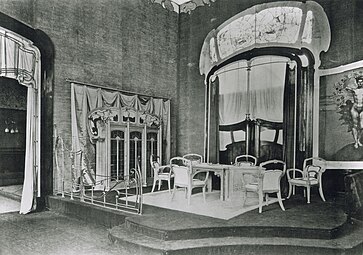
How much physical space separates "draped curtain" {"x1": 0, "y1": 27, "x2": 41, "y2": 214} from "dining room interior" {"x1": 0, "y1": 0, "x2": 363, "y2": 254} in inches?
0.8

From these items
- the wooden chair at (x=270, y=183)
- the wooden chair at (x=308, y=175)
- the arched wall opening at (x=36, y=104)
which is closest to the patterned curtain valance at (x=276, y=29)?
the wooden chair at (x=308, y=175)

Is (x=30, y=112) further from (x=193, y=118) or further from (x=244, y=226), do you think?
(x=244, y=226)

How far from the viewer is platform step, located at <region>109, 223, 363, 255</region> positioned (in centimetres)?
339

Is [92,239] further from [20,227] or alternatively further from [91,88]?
[91,88]

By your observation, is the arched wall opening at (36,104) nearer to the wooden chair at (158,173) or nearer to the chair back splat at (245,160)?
the wooden chair at (158,173)

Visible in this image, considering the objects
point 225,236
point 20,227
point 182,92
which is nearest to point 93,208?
point 20,227

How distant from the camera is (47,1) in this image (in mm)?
5246

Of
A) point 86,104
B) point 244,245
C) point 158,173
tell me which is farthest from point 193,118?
point 244,245

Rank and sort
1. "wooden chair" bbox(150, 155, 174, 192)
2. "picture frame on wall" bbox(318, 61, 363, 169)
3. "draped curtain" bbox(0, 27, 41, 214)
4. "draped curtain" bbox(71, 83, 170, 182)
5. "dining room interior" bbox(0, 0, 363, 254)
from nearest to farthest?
"picture frame on wall" bbox(318, 61, 363, 169) → "dining room interior" bbox(0, 0, 363, 254) → "draped curtain" bbox(0, 27, 41, 214) → "draped curtain" bbox(71, 83, 170, 182) → "wooden chair" bbox(150, 155, 174, 192)

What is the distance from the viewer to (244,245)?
11.5 feet

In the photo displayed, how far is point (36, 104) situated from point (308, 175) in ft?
14.5

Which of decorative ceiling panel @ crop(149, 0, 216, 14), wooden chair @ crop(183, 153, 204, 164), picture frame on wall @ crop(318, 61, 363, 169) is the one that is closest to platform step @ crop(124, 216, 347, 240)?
picture frame on wall @ crop(318, 61, 363, 169)

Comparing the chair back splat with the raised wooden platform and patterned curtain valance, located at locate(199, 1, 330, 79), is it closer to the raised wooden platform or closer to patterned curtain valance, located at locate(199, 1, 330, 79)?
the raised wooden platform

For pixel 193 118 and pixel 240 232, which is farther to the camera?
pixel 193 118
